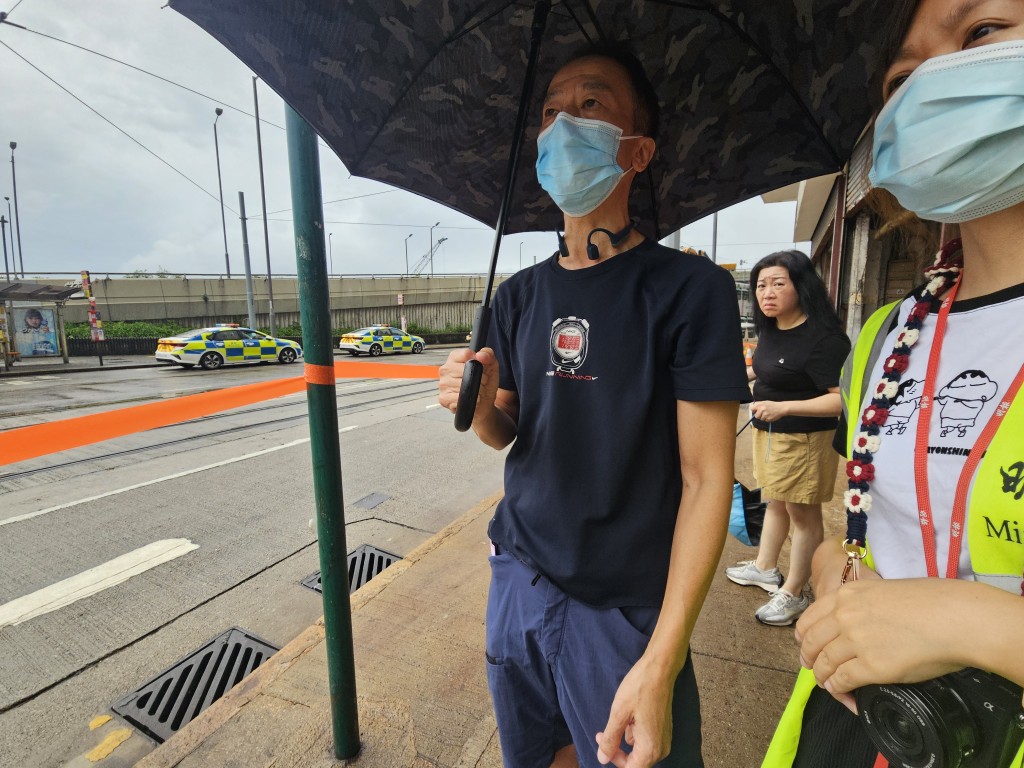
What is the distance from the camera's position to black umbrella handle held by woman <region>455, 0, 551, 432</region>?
4.03ft

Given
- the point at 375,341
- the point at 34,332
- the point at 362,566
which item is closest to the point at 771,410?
the point at 362,566

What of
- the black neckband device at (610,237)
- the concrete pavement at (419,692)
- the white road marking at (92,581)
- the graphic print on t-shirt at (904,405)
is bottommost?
the white road marking at (92,581)

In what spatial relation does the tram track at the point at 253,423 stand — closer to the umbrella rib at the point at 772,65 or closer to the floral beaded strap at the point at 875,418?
the umbrella rib at the point at 772,65

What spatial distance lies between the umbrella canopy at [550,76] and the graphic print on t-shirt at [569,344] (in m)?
0.76

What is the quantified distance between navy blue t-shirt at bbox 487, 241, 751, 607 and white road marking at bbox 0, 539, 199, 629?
12.0 feet

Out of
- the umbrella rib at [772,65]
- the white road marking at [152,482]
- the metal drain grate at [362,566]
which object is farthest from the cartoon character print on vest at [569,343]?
the white road marking at [152,482]

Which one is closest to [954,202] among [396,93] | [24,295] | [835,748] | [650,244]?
[650,244]

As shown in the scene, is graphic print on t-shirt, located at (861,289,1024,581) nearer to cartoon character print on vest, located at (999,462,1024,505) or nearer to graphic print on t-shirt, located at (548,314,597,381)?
cartoon character print on vest, located at (999,462,1024,505)

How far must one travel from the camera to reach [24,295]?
16469mm

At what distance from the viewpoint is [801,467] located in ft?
8.95

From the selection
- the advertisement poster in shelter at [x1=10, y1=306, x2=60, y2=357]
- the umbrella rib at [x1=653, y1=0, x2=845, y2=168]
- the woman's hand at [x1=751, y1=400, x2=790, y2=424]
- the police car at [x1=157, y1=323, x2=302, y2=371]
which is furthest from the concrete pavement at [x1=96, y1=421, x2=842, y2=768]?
the advertisement poster in shelter at [x1=10, y1=306, x2=60, y2=357]

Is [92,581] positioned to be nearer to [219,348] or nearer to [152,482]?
[152,482]

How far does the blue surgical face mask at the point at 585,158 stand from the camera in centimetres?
128

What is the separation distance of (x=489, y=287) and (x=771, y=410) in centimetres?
192
